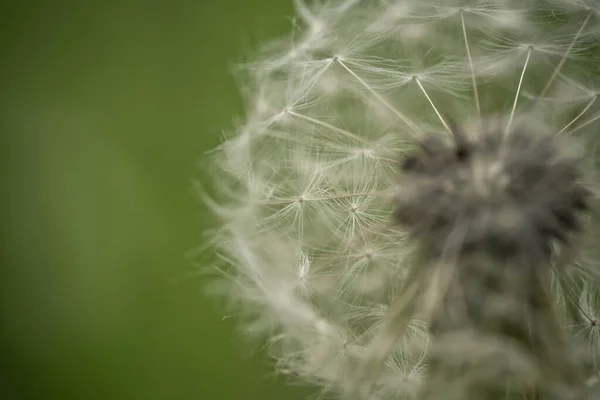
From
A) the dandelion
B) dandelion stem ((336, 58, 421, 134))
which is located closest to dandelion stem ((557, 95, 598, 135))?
the dandelion

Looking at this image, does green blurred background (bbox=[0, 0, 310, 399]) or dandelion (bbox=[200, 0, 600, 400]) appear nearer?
dandelion (bbox=[200, 0, 600, 400])

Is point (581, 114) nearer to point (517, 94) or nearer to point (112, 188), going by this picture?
A: point (517, 94)

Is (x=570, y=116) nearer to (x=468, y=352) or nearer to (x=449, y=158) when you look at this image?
(x=449, y=158)

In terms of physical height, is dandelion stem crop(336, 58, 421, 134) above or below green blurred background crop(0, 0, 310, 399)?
below

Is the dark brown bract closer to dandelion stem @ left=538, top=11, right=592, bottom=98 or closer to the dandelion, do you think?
the dandelion

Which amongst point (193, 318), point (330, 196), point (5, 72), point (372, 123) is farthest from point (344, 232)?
point (5, 72)

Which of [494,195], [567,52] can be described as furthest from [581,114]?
[494,195]

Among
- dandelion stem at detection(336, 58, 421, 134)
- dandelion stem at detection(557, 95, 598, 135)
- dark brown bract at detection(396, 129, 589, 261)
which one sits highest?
dandelion stem at detection(336, 58, 421, 134)
